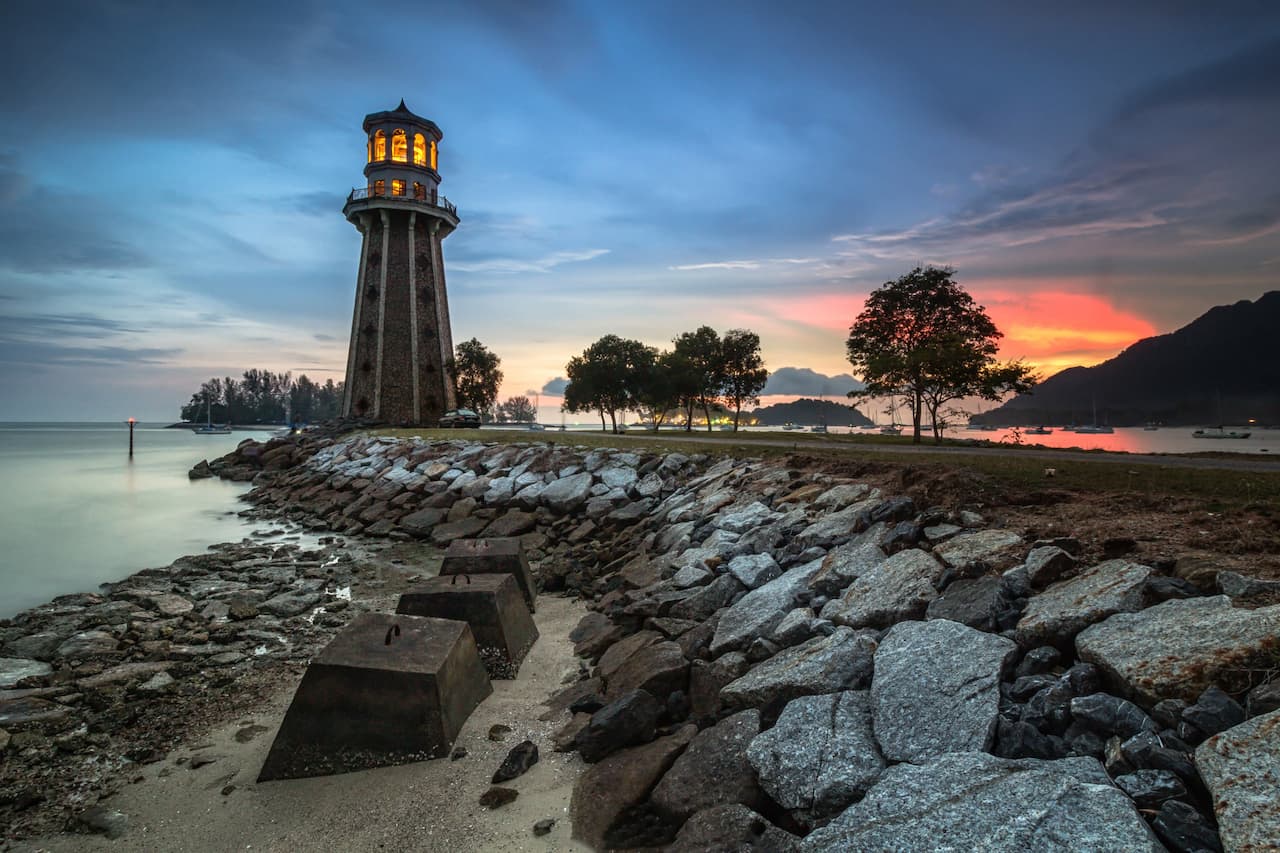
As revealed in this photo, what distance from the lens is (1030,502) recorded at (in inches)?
311

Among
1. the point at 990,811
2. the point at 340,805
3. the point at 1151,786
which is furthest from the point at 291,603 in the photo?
the point at 1151,786

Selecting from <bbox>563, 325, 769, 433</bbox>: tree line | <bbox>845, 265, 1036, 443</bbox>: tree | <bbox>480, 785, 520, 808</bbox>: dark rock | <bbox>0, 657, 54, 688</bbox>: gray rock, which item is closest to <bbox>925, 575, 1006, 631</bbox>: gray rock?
<bbox>480, 785, 520, 808</bbox>: dark rock

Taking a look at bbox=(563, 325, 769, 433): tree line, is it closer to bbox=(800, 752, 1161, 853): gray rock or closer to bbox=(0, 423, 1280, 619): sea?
bbox=(0, 423, 1280, 619): sea

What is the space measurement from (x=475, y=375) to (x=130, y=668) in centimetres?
5080

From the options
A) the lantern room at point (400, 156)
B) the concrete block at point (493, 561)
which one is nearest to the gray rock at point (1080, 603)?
the concrete block at point (493, 561)

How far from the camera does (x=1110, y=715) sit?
3.74 m

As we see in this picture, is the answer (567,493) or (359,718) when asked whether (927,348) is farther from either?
(359,718)

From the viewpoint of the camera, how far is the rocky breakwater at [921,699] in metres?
3.21

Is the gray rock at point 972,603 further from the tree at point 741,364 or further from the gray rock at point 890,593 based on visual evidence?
the tree at point 741,364

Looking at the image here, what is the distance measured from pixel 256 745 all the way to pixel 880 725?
6701mm

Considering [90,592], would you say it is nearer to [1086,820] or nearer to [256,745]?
[256,745]

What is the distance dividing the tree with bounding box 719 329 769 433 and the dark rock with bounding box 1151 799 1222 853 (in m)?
53.4

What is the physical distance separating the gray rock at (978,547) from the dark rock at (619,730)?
3558 millimetres

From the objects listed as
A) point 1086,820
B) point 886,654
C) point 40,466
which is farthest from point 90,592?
point 40,466
